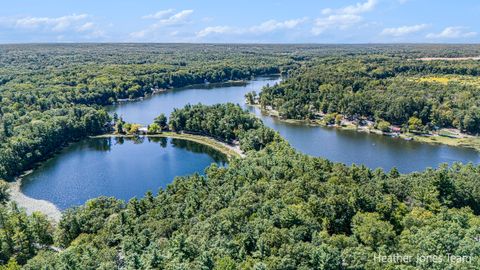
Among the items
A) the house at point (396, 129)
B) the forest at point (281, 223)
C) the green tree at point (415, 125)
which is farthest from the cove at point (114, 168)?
the green tree at point (415, 125)

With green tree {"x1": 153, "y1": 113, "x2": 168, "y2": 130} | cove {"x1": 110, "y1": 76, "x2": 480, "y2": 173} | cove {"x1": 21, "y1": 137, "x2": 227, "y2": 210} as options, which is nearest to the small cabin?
cove {"x1": 21, "y1": 137, "x2": 227, "y2": 210}

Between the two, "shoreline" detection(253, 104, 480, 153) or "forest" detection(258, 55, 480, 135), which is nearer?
"shoreline" detection(253, 104, 480, 153)

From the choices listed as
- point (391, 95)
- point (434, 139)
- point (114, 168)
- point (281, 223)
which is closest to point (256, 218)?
point (281, 223)

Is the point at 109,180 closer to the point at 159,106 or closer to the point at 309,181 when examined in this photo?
the point at 309,181

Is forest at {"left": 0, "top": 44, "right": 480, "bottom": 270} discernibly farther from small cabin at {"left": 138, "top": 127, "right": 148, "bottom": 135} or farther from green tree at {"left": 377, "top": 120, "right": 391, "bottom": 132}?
green tree at {"left": 377, "top": 120, "right": 391, "bottom": 132}

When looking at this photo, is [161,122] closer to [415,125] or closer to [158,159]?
[158,159]

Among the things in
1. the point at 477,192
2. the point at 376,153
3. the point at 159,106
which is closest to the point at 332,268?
the point at 477,192

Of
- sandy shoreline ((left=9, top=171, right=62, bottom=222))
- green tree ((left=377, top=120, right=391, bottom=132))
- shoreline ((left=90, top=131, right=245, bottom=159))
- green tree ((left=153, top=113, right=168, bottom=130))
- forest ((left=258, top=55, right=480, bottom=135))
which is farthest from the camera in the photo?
green tree ((left=153, top=113, right=168, bottom=130))

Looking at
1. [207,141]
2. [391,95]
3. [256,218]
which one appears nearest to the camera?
[256,218]
